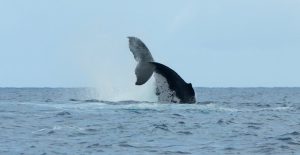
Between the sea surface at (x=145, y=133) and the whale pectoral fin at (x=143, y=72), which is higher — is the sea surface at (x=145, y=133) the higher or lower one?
the lower one

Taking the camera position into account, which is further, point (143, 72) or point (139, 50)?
point (139, 50)

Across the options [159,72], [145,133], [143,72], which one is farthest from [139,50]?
[145,133]

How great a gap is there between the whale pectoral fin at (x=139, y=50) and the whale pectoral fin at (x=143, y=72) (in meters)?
1.01

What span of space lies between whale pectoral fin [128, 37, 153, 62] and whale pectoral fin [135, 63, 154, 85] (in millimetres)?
1007

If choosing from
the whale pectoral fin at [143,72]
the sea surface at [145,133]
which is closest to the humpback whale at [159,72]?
the whale pectoral fin at [143,72]

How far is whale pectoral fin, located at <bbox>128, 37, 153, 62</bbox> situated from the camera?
26.1 meters

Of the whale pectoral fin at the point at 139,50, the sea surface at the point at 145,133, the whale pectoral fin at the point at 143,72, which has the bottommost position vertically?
the sea surface at the point at 145,133

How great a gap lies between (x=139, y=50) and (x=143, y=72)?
193cm

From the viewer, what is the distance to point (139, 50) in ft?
85.9

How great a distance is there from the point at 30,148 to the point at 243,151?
4.54m

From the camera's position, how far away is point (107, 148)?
46.7ft

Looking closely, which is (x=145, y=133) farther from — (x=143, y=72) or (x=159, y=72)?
(x=159, y=72)

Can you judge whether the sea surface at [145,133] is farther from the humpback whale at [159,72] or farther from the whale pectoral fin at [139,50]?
the whale pectoral fin at [139,50]

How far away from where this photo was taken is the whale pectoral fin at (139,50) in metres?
26.1
